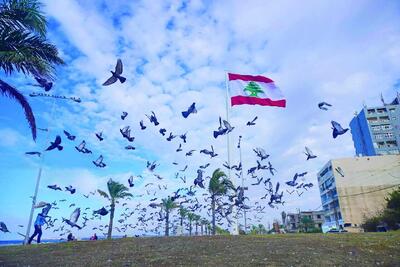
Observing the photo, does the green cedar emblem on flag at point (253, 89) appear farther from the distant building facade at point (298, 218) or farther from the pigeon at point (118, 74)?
the distant building facade at point (298, 218)

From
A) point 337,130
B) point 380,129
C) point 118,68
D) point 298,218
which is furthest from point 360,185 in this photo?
point 118,68

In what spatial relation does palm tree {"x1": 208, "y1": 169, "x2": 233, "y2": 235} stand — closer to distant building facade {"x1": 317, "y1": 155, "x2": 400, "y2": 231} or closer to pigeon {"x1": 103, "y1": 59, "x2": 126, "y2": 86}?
pigeon {"x1": 103, "y1": 59, "x2": 126, "y2": 86}

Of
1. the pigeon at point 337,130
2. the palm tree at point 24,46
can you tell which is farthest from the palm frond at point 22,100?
the pigeon at point 337,130

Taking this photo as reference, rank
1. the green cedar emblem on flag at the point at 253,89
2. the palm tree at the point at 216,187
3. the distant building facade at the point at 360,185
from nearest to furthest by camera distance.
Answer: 1. the green cedar emblem on flag at the point at 253,89
2. the palm tree at the point at 216,187
3. the distant building facade at the point at 360,185

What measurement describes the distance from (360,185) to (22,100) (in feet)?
250

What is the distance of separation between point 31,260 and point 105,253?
2.68 meters

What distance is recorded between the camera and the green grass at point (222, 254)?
10.2 m

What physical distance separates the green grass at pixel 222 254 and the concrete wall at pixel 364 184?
64501mm

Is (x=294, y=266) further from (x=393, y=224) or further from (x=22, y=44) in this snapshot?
(x=393, y=224)

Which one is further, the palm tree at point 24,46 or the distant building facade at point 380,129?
the distant building facade at point 380,129

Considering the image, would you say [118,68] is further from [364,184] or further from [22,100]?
[364,184]

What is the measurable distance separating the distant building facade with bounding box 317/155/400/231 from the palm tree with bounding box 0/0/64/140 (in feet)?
227

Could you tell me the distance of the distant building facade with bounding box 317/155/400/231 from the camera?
70.4m

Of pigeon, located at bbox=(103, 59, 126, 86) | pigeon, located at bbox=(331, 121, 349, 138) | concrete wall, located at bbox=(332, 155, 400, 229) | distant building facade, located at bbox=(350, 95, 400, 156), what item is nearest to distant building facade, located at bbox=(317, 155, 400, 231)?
concrete wall, located at bbox=(332, 155, 400, 229)
